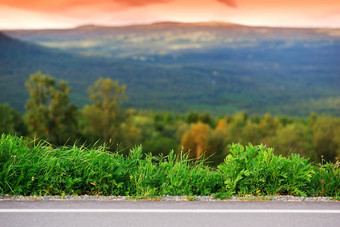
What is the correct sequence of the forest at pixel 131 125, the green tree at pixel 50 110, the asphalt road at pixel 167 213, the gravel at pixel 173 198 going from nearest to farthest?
the asphalt road at pixel 167 213, the gravel at pixel 173 198, the green tree at pixel 50 110, the forest at pixel 131 125

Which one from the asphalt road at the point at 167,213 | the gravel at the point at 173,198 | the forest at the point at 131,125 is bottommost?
the forest at the point at 131,125

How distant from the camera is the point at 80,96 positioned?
199625 millimetres

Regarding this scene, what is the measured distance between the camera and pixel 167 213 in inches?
183

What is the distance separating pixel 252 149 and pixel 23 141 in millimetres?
3250

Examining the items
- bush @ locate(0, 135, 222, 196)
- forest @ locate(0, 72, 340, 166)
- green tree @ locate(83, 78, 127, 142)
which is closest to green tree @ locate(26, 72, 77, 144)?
forest @ locate(0, 72, 340, 166)

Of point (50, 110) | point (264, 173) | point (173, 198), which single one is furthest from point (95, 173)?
point (50, 110)

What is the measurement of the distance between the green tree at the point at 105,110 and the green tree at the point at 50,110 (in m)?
8.02

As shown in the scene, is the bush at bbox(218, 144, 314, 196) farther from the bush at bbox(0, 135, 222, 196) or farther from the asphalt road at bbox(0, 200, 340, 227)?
the asphalt road at bbox(0, 200, 340, 227)

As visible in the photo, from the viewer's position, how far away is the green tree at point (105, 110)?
11781 cm

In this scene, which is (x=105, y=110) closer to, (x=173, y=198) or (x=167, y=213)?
(x=173, y=198)

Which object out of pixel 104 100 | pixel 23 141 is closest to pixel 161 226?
pixel 23 141

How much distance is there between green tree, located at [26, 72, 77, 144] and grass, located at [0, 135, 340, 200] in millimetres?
94976

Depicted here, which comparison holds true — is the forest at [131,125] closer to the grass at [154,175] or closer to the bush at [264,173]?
the grass at [154,175]

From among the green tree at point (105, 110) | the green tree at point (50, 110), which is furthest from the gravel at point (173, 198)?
the green tree at point (105, 110)
